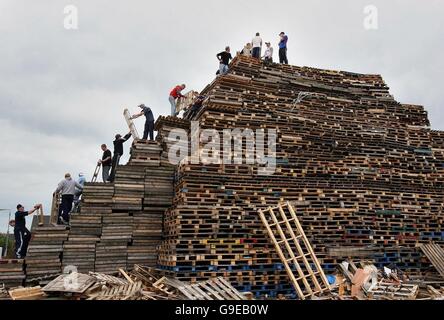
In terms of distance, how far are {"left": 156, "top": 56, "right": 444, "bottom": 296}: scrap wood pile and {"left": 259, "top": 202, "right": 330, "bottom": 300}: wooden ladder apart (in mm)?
308

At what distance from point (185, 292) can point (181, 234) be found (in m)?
1.78

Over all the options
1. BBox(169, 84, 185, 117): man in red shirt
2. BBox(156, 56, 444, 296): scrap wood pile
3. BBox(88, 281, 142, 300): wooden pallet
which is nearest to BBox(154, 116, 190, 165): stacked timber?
BBox(156, 56, 444, 296): scrap wood pile

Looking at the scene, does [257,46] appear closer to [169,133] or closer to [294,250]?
[169,133]

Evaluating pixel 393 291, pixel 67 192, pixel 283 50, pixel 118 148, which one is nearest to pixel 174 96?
pixel 118 148

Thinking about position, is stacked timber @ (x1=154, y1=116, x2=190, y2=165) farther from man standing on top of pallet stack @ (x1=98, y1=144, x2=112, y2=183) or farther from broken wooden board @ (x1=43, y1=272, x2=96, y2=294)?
broken wooden board @ (x1=43, y1=272, x2=96, y2=294)

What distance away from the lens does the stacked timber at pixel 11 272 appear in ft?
30.1

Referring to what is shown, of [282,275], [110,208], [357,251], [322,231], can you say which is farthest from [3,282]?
[357,251]

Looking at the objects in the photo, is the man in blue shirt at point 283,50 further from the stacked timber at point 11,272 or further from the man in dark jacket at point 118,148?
the stacked timber at point 11,272

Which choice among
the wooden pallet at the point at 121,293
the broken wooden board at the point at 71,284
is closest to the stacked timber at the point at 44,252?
the broken wooden board at the point at 71,284

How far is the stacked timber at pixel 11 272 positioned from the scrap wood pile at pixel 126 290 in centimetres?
200

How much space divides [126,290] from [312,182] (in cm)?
601

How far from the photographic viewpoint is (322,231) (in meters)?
10.2

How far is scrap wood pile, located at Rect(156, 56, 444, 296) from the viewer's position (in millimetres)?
9289

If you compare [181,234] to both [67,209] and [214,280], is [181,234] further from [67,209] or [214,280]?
[67,209]
